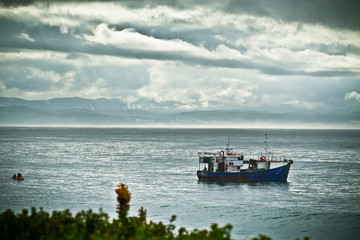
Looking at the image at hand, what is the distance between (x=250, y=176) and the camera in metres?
82.8

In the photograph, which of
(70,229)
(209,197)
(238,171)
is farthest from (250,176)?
(70,229)

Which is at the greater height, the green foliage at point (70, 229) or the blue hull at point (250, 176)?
the green foliage at point (70, 229)

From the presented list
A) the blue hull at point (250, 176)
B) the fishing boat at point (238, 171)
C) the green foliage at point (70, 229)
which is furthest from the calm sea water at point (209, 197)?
the green foliage at point (70, 229)

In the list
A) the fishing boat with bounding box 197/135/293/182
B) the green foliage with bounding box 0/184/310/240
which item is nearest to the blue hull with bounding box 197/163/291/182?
the fishing boat with bounding box 197/135/293/182

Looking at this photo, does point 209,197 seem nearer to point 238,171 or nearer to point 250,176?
point 250,176

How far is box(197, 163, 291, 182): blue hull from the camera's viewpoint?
8275 cm

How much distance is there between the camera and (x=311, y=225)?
49688 millimetres

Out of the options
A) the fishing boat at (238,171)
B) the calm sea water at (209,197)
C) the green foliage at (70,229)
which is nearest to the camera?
the green foliage at (70,229)

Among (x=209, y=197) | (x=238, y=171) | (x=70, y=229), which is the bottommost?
(x=209, y=197)

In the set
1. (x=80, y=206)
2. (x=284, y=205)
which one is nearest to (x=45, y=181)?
(x=80, y=206)

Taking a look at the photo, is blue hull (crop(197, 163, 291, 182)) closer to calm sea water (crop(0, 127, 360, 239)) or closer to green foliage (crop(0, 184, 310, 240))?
calm sea water (crop(0, 127, 360, 239))

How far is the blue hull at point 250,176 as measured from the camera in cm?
8275

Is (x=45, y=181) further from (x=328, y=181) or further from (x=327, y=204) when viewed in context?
(x=328, y=181)

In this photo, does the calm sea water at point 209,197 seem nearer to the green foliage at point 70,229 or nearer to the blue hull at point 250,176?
the blue hull at point 250,176
